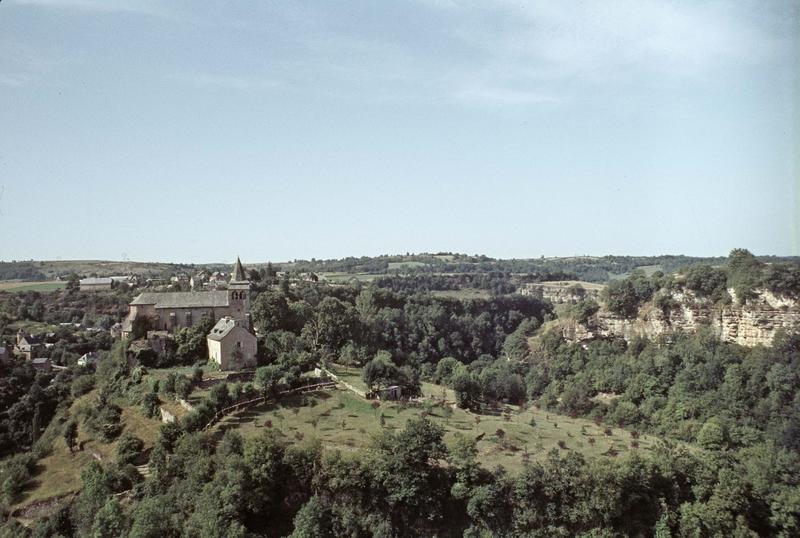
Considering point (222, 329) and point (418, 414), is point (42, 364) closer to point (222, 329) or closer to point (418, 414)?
point (222, 329)

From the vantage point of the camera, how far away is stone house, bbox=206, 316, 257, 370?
47281 millimetres

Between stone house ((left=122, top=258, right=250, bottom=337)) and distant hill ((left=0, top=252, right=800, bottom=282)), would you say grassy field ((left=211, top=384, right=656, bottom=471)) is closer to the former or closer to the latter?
stone house ((left=122, top=258, right=250, bottom=337))

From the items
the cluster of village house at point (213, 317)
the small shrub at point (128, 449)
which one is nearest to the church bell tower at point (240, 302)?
the cluster of village house at point (213, 317)

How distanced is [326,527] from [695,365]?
44.2 metres

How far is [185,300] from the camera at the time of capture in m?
54.4

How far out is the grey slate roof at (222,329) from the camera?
47812 millimetres

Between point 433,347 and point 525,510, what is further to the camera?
point 433,347

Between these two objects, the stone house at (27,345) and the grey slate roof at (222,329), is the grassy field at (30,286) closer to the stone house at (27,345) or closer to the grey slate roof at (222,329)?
the stone house at (27,345)

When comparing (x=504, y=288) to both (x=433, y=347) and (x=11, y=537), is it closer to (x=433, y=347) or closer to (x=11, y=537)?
(x=433, y=347)

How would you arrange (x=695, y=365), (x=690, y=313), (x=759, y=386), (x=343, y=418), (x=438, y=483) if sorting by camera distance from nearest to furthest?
(x=438, y=483), (x=343, y=418), (x=759, y=386), (x=695, y=365), (x=690, y=313)

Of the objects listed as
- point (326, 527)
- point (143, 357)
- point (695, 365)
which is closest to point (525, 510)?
point (326, 527)

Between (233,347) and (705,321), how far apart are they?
51476 millimetres

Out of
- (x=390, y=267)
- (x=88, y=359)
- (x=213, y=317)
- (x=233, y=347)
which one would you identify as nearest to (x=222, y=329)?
(x=233, y=347)

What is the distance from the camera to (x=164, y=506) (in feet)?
106
